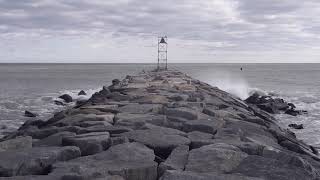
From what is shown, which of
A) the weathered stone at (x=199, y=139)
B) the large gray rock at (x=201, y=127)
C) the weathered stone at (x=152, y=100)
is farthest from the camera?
the weathered stone at (x=152, y=100)

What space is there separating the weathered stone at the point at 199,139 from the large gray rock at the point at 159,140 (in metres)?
0.09

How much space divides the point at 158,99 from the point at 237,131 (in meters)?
3.73

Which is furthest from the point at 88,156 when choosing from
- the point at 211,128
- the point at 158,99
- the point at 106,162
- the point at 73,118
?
the point at 158,99

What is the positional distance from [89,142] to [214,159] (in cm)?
150

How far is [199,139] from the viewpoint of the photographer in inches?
238

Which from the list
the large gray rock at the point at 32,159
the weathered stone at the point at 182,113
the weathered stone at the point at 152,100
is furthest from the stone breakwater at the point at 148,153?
the weathered stone at the point at 152,100

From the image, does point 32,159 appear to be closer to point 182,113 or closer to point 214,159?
point 214,159

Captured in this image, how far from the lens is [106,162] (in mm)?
4660

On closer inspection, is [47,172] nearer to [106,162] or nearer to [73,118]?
[106,162]

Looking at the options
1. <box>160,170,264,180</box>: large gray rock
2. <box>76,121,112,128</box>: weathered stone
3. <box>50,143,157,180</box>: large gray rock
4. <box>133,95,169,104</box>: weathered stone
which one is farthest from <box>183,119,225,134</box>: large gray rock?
<box>133,95,169,104</box>: weathered stone

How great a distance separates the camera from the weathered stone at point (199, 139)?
575 cm

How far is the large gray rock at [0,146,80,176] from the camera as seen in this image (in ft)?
14.7

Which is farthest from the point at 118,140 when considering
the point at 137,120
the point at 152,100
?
the point at 152,100

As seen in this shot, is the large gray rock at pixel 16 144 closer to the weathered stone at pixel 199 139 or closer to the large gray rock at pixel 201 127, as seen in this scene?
the weathered stone at pixel 199 139
